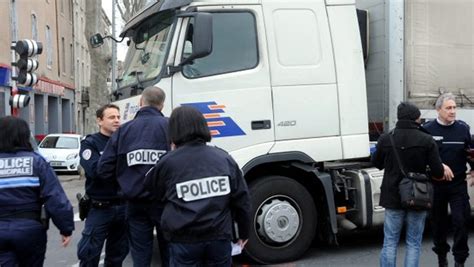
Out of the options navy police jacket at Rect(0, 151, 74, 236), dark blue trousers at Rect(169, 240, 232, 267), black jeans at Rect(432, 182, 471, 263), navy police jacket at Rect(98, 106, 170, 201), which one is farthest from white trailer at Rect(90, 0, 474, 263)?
dark blue trousers at Rect(169, 240, 232, 267)

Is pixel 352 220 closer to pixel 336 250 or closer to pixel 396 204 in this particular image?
pixel 336 250

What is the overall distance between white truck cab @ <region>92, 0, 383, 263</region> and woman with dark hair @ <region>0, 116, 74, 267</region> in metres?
1.86

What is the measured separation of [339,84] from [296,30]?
0.76 m

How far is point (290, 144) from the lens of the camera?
5.96 meters

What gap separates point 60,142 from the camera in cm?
1884

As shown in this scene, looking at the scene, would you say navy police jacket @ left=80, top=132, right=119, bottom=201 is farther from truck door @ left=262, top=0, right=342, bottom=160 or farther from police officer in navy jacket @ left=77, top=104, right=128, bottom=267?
truck door @ left=262, top=0, right=342, bottom=160

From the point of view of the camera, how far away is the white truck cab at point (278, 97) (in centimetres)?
570

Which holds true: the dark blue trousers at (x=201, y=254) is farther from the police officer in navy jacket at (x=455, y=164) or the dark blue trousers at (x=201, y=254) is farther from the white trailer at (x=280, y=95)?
the police officer in navy jacket at (x=455, y=164)

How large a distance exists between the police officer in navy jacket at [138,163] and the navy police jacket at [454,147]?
8.94 feet

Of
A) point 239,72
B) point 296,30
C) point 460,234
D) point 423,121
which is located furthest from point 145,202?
point 423,121

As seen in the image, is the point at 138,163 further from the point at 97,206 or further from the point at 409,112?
the point at 409,112

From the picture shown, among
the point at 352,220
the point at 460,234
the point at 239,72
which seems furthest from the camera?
the point at 352,220

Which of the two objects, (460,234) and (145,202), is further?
(460,234)

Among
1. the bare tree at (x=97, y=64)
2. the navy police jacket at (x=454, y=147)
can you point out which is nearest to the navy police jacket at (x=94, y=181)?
the navy police jacket at (x=454, y=147)
